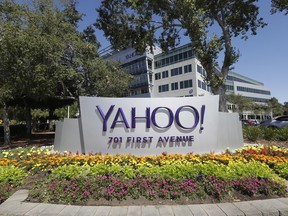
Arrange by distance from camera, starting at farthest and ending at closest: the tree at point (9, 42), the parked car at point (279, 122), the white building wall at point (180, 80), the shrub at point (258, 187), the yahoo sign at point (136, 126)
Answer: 1. the white building wall at point (180, 80)
2. the parked car at point (279, 122)
3. the tree at point (9, 42)
4. the yahoo sign at point (136, 126)
5. the shrub at point (258, 187)

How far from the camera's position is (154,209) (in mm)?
4180

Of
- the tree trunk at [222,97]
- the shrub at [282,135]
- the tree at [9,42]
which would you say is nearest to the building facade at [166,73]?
the tree trunk at [222,97]

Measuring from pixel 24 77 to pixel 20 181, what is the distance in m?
7.80

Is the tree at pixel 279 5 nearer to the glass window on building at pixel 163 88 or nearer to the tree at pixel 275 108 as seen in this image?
the glass window on building at pixel 163 88

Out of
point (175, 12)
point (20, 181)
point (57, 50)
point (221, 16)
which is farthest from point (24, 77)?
point (221, 16)

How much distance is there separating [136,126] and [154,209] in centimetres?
389

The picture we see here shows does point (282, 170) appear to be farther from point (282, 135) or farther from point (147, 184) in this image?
point (282, 135)

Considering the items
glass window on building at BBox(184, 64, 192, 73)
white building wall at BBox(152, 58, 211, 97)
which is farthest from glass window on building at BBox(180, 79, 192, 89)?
glass window on building at BBox(184, 64, 192, 73)

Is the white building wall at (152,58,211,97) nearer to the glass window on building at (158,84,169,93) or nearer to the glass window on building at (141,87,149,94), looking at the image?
the glass window on building at (158,84,169,93)

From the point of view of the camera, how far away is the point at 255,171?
5.31 metres

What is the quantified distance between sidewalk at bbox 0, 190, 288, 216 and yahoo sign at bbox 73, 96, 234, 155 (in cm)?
355

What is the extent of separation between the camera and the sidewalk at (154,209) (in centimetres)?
402

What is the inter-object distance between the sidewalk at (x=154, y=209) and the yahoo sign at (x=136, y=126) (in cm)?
355

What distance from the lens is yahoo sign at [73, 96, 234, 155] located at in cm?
780
